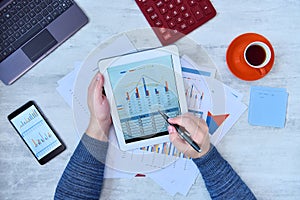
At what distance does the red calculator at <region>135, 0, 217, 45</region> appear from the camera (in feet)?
3.05

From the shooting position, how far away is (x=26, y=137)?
0.94 m

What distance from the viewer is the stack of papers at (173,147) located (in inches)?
37.4

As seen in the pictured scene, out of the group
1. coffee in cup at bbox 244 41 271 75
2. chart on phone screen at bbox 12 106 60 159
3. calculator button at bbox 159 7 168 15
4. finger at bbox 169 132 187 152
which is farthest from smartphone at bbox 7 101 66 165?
coffee in cup at bbox 244 41 271 75

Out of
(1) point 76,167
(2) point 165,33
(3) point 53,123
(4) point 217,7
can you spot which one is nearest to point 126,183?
(1) point 76,167

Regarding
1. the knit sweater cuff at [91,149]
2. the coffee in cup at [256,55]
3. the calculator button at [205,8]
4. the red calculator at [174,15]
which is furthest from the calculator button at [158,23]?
the knit sweater cuff at [91,149]

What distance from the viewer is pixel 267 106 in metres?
0.95

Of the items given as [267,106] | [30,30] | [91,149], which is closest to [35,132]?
[91,149]

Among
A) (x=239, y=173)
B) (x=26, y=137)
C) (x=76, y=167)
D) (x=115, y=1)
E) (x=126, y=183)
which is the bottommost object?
(x=239, y=173)

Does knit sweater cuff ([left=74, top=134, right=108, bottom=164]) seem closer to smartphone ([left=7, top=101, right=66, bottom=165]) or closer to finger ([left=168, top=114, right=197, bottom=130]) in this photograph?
smartphone ([left=7, top=101, right=66, bottom=165])

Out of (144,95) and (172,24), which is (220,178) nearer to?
(144,95)

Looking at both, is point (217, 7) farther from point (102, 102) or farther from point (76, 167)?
point (76, 167)

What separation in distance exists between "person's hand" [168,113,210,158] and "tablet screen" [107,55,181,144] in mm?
38

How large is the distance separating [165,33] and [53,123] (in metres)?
0.34

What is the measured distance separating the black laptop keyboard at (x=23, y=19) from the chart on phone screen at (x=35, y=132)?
0.14m
